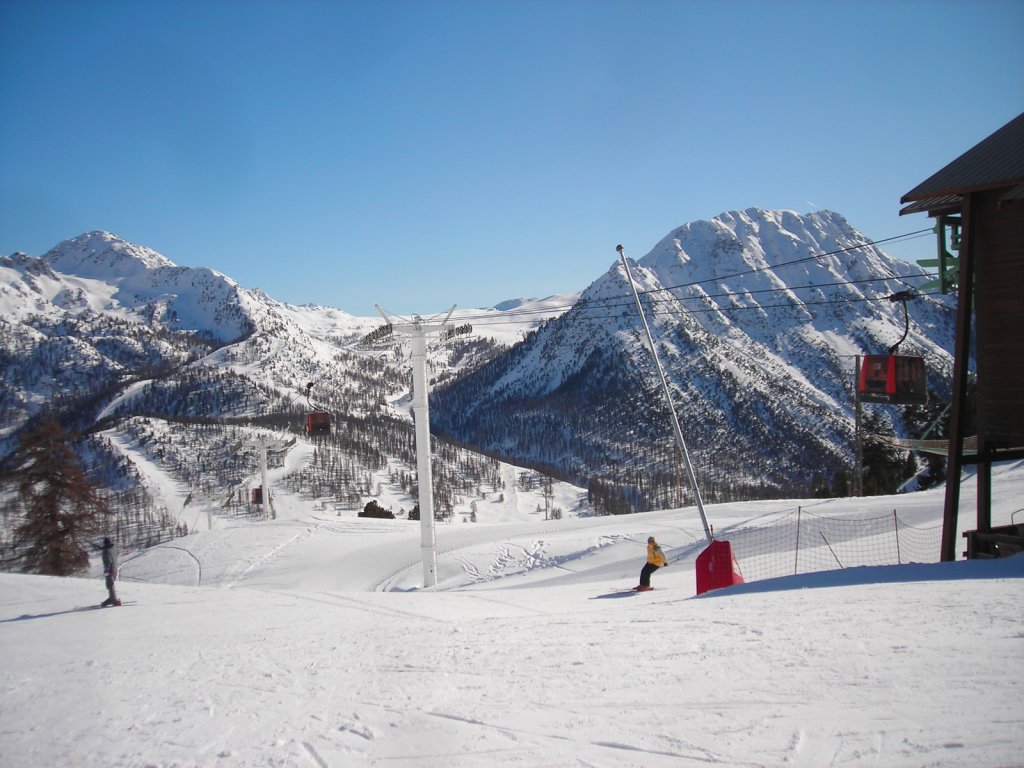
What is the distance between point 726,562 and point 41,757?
426 inches

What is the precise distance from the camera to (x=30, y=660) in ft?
29.8

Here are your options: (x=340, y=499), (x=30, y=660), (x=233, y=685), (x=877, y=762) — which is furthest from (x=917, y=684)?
(x=340, y=499)

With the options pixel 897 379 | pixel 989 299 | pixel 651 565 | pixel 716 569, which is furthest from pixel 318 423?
pixel 989 299

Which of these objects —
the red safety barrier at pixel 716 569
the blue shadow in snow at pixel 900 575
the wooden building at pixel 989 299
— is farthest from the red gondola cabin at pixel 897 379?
the blue shadow in snow at pixel 900 575

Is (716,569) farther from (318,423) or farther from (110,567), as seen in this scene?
(318,423)

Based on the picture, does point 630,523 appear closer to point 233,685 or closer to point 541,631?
point 541,631

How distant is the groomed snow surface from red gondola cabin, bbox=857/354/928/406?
7.19 m

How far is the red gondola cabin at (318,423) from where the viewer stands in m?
34.9

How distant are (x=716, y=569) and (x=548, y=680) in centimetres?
732

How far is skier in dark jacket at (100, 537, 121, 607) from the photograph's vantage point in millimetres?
12852

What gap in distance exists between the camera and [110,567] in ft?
42.3

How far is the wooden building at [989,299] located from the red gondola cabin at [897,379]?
371 cm

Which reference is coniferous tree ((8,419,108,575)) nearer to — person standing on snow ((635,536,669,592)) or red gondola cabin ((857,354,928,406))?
person standing on snow ((635,536,669,592))

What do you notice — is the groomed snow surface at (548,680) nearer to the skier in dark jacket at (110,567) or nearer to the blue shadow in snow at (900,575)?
the blue shadow in snow at (900,575)
